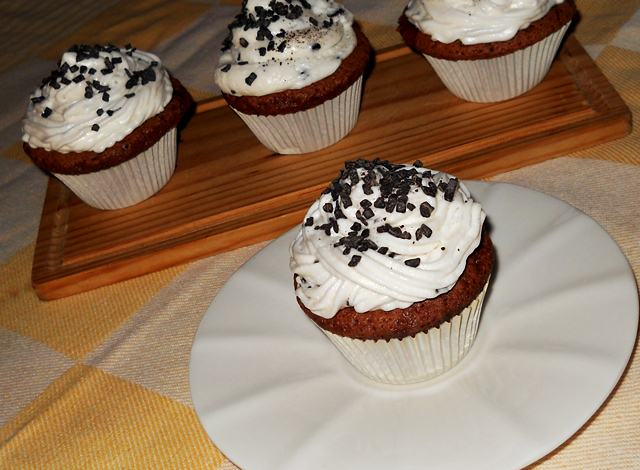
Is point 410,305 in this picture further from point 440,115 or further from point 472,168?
point 440,115

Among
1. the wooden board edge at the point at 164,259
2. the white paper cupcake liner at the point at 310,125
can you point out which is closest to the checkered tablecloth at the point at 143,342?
the wooden board edge at the point at 164,259

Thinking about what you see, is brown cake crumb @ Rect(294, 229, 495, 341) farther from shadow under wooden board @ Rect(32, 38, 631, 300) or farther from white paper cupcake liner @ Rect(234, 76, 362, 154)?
white paper cupcake liner @ Rect(234, 76, 362, 154)

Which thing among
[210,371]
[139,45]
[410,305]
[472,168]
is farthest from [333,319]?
[139,45]

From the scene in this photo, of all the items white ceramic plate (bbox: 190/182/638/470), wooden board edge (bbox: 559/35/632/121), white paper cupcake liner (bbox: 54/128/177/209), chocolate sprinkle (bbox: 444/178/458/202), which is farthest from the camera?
white paper cupcake liner (bbox: 54/128/177/209)

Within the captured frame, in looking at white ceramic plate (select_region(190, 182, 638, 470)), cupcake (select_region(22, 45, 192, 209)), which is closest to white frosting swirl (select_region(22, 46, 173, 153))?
cupcake (select_region(22, 45, 192, 209))

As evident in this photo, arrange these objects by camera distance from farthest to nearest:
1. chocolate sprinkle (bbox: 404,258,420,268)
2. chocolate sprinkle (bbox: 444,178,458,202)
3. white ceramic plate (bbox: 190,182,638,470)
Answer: chocolate sprinkle (bbox: 444,178,458,202), chocolate sprinkle (bbox: 404,258,420,268), white ceramic plate (bbox: 190,182,638,470)

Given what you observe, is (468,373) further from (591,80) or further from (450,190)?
(591,80)

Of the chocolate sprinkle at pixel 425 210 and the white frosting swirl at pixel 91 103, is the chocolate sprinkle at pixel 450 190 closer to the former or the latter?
the chocolate sprinkle at pixel 425 210
